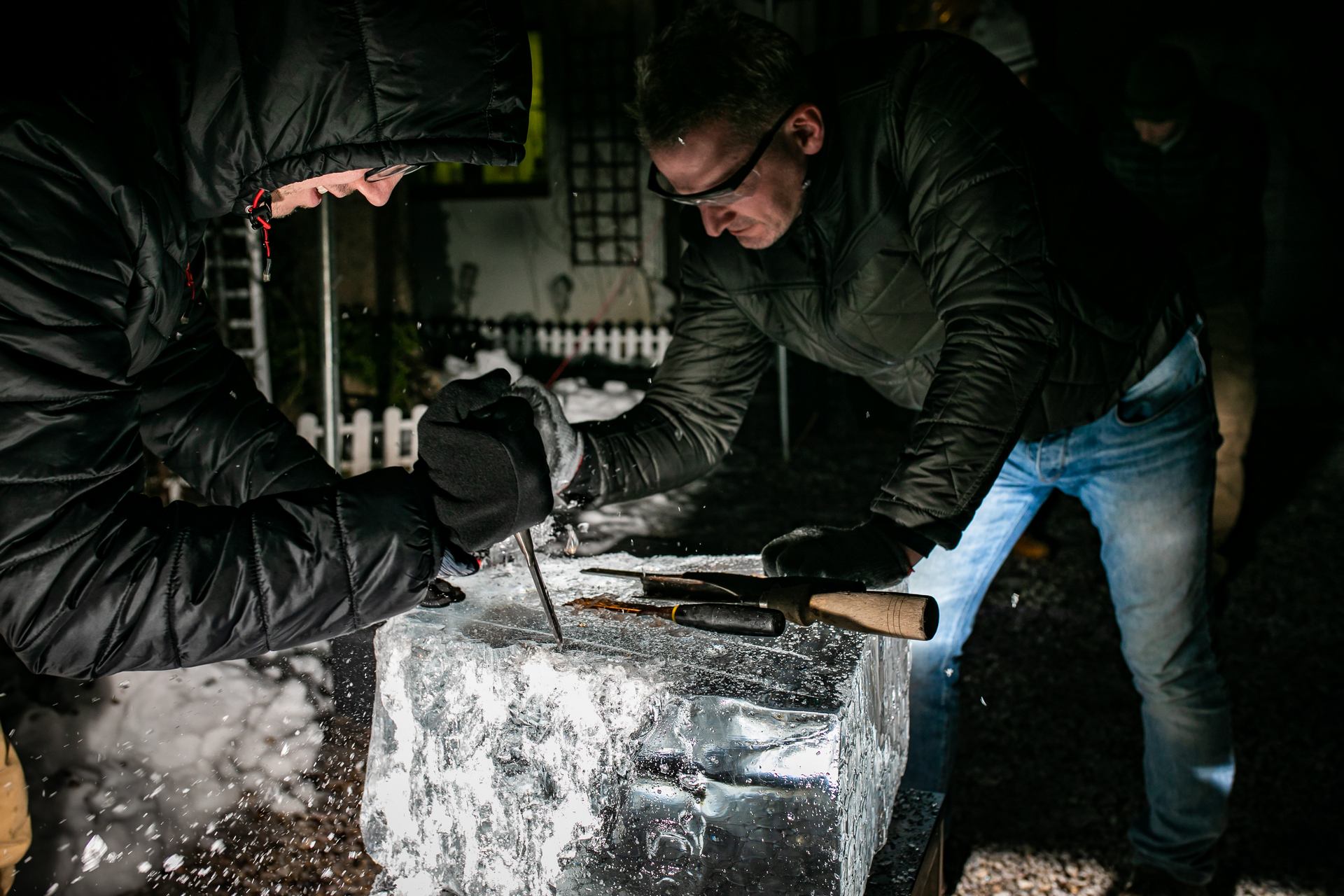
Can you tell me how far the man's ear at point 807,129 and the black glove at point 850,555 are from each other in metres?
0.82

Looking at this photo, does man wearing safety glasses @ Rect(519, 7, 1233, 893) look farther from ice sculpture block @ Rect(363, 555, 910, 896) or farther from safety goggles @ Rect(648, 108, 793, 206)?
ice sculpture block @ Rect(363, 555, 910, 896)

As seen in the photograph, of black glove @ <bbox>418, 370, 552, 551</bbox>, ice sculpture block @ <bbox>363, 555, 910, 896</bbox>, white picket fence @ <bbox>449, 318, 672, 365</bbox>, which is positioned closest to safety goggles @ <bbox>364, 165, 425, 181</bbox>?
Result: black glove @ <bbox>418, 370, 552, 551</bbox>

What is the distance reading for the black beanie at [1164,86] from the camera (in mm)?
4570

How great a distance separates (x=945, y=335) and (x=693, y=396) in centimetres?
69

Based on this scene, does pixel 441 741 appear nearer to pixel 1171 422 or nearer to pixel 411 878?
pixel 411 878

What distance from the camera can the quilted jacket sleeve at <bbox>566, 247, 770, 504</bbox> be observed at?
246 centimetres

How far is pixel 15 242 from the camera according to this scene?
138cm

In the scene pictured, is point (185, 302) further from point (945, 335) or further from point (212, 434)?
point (945, 335)

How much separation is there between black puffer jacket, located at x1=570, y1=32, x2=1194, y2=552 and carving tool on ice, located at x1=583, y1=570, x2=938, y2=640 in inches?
11.6

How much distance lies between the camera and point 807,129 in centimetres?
210

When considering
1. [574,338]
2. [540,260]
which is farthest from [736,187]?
[540,260]

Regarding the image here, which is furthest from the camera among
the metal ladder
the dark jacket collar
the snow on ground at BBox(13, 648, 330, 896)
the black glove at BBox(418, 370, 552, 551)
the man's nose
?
the metal ladder

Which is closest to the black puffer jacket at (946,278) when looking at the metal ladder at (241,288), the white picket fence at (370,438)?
the white picket fence at (370,438)

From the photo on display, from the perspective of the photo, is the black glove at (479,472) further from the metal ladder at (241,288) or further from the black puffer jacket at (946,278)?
the metal ladder at (241,288)
